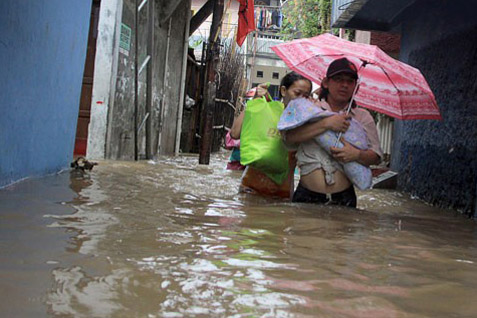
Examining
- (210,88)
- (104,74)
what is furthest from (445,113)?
(104,74)

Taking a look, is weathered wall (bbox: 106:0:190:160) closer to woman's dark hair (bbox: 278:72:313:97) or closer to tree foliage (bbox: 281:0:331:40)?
woman's dark hair (bbox: 278:72:313:97)

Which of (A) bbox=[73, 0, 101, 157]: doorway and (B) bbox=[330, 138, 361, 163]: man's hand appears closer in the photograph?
(B) bbox=[330, 138, 361, 163]: man's hand

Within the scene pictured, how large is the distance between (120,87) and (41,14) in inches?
139

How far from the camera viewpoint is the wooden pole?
9.23 meters

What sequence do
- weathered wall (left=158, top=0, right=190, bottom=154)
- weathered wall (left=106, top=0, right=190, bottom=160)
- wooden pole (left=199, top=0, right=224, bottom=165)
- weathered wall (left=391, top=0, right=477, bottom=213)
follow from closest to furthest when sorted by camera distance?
weathered wall (left=391, top=0, right=477, bottom=213) < weathered wall (left=106, top=0, right=190, bottom=160) < wooden pole (left=199, top=0, right=224, bottom=165) < weathered wall (left=158, top=0, right=190, bottom=154)

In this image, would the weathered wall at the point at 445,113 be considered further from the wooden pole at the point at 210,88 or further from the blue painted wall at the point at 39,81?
the blue painted wall at the point at 39,81

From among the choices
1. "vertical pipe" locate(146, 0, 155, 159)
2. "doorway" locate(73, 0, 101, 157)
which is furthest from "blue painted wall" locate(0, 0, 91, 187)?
"doorway" locate(73, 0, 101, 157)

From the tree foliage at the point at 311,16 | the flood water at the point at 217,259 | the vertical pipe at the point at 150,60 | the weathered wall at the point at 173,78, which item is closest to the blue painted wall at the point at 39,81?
the flood water at the point at 217,259

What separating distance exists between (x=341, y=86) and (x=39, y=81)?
2.53m

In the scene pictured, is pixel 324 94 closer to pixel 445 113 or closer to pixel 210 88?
pixel 445 113

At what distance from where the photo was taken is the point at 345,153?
4043 mm

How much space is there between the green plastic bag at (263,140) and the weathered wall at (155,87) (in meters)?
3.86

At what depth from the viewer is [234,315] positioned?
1.74 meters

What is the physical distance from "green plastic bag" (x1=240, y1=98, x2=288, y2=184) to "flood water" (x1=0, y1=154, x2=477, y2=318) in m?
0.32
